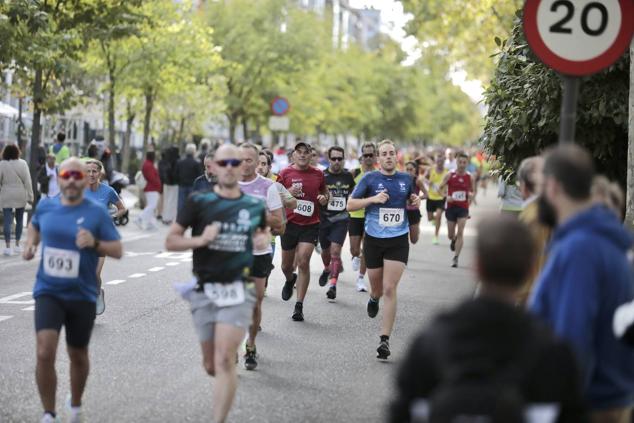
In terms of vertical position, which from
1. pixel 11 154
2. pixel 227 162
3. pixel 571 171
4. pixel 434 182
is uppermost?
pixel 571 171

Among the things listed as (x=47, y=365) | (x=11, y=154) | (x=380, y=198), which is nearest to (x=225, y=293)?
(x=47, y=365)

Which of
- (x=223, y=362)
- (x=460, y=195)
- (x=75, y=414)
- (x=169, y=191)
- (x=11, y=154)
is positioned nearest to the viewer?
(x=223, y=362)

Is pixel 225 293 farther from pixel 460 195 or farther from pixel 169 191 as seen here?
pixel 169 191

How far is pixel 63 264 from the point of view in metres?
7.23

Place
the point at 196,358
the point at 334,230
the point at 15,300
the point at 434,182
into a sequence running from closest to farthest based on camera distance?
the point at 196,358
the point at 15,300
the point at 334,230
the point at 434,182

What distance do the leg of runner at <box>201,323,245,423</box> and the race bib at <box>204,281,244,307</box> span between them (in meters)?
0.13

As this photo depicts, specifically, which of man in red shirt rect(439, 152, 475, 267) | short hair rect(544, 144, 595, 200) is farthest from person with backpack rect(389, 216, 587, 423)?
man in red shirt rect(439, 152, 475, 267)

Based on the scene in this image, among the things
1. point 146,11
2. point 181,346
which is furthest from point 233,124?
point 181,346

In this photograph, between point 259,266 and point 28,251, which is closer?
point 28,251

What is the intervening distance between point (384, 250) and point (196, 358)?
1997 millimetres

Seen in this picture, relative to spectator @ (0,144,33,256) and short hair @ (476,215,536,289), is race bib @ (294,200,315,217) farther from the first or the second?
short hair @ (476,215,536,289)

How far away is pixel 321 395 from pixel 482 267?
16.9 feet

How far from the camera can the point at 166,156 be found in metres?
30.8

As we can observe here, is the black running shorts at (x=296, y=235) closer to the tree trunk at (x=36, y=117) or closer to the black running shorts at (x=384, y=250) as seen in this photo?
the black running shorts at (x=384, y=250)
